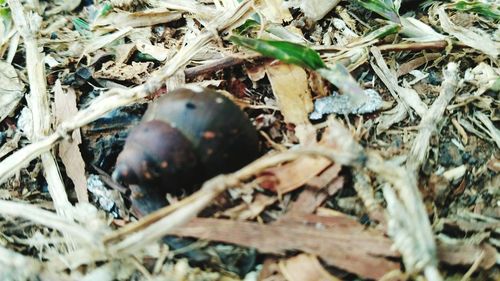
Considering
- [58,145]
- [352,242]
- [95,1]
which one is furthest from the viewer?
[95,1]

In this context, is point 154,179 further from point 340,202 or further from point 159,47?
point 159,47

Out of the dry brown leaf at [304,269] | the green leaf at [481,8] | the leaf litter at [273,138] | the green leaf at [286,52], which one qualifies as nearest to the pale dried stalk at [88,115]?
the leaf litter at [273,138]

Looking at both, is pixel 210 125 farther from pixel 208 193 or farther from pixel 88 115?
pixel 88 115

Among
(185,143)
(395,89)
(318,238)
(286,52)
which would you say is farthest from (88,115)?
(395,89)

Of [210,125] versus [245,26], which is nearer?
[210,125]

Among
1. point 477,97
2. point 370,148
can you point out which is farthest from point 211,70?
point 477,97

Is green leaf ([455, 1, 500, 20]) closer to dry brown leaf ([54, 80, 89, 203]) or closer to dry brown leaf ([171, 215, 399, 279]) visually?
dry brown leaf ([171, 215, 399, 279])

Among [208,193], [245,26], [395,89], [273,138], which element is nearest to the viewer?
[208,193]
